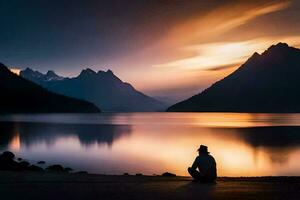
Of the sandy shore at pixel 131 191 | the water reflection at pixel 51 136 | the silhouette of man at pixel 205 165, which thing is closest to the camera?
the sandy shore at pixel 131 191

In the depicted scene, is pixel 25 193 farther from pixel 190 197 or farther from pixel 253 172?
pixel 253 172

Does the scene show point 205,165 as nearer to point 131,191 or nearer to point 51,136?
point 131,191

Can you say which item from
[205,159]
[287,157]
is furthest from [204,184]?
[287,157]

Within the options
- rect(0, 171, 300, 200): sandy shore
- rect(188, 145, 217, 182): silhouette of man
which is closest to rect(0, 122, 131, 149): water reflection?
rect(0, 171, 300, 200): sandy shore

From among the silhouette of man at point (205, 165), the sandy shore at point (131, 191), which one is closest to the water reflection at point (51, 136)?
the sandy shore at point (131, 191)

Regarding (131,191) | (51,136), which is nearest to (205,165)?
(131,191)

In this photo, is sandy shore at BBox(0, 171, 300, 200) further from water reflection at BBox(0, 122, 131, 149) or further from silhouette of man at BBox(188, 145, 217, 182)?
water reflection at BBox(0, 122, 131, 149)

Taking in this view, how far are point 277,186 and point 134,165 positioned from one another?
30.7m

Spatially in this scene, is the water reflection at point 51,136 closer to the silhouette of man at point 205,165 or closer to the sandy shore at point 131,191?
the sandy shore at point 131,191

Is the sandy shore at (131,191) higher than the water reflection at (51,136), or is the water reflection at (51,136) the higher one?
the sandy shore at (131,191)

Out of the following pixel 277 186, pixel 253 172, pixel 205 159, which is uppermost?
pixel 205 159

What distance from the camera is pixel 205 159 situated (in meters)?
17.1

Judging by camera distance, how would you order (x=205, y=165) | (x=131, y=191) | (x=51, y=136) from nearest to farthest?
1. (x=131, y=191)
2. (x=205, y=165)
3. (x=51, y=136)

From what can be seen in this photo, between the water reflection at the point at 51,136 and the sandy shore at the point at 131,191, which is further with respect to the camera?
the water reflection at the point at 51,136
